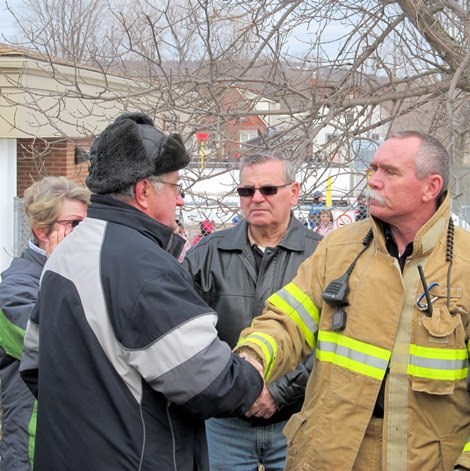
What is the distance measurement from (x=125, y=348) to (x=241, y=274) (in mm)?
1484

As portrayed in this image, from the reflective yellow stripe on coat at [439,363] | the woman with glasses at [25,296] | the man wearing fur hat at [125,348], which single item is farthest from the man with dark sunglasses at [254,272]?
Result: the man wearing fur hat at [125,348]

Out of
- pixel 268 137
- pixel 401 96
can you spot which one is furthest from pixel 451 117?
pixel 268 137

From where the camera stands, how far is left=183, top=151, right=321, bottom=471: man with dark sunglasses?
3648 millimetres

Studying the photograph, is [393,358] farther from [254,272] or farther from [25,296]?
[25,296]

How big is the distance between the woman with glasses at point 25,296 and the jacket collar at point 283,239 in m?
0.74

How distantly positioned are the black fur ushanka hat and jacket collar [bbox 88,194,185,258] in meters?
0.04

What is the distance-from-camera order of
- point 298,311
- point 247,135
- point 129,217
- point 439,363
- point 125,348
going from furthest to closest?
1. point 247,135
2. point 298,311
3. point 439,363
4. point 129,217
5. point 125,348

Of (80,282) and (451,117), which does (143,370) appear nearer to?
(80,282)

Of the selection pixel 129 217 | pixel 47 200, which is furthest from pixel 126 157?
pixel 47 200

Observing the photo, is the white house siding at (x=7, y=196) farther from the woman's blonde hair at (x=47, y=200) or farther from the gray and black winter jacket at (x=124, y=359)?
the gray and black winter jacket at (x=124, y=359)

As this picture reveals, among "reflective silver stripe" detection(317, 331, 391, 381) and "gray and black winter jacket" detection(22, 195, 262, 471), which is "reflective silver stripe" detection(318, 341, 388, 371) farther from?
"gray and black winter jacket" detection(22, 195, 262, 471)

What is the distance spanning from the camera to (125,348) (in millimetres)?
2328

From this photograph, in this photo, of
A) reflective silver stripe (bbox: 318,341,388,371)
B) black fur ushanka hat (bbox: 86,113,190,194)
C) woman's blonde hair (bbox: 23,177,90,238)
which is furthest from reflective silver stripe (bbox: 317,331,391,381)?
woman's blonde hair (bbox: 23,177,90,238)

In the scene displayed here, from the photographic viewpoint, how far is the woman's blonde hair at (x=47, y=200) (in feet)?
12.5
